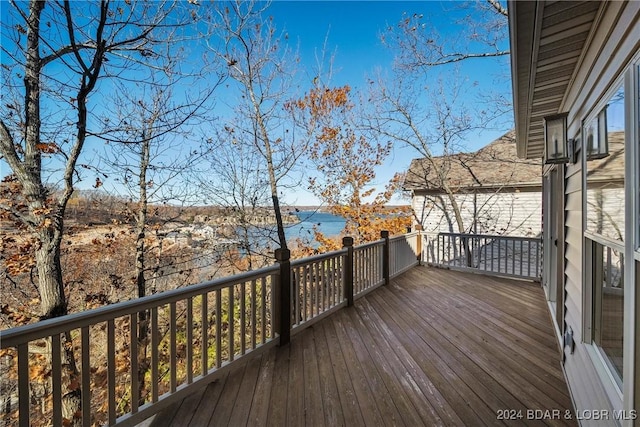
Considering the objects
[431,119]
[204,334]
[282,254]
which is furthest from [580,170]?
[431,119]

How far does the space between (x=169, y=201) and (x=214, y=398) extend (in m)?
5.53

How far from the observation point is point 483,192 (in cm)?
833

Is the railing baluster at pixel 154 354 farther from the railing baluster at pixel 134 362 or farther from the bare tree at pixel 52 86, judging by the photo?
the bare tree at pixel 52 86

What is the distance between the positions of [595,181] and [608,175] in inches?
9.3

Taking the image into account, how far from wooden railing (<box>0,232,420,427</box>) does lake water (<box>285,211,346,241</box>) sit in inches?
142

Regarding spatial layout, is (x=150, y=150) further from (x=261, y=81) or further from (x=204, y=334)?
(x=204, y=334)

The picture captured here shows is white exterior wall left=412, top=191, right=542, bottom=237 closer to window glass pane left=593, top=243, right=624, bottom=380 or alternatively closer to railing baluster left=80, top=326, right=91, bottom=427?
window glass pane left=593, top=243, right=624, bottom=380

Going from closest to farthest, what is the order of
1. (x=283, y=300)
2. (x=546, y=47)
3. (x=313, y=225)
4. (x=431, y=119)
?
(x=546, y=47), (x=283, y=300), (x=431, y=119), (x=313, y=225)

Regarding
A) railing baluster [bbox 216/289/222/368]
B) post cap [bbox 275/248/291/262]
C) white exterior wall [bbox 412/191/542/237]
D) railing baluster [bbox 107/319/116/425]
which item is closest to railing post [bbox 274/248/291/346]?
post cap [bbox 275/248/291/262]

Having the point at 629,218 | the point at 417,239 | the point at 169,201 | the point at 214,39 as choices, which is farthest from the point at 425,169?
the point at 629,218

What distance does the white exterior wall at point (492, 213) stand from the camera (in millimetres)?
7723

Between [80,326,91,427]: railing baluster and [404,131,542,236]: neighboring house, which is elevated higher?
[404,131,542,236]: neighboring house

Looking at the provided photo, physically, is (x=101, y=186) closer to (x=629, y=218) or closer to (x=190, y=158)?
(x=190, y=158)

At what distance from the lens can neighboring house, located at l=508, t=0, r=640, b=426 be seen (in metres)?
1.14
